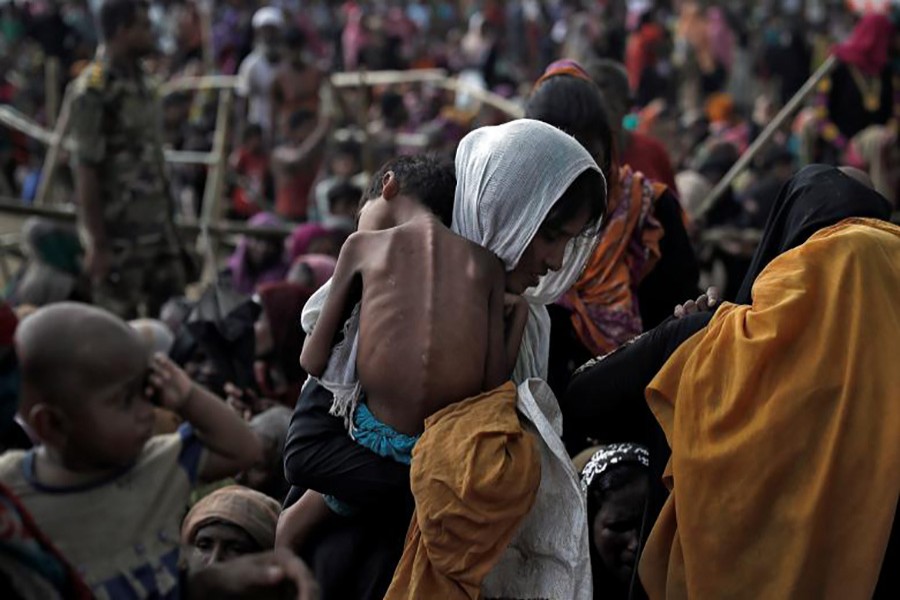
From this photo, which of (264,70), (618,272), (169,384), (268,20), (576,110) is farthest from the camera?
(268,20)

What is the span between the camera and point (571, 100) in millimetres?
3906

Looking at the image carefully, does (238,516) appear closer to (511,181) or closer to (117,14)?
(511,181)

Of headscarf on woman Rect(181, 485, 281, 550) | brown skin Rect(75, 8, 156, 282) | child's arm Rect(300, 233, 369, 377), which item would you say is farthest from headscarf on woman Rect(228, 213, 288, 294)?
child's arm Rect(300, 233, 369, 377)

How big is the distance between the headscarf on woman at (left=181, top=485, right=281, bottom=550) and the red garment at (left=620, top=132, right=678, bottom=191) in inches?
92.6

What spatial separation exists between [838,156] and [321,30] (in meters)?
12.7

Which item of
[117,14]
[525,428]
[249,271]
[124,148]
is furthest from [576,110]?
[249,271]

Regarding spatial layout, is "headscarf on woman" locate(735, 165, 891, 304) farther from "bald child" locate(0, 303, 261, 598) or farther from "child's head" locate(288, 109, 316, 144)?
"child's head" locate(288, 109, 316, 144)

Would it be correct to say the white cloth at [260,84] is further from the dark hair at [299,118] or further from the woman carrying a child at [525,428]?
the woman carrying a child at [525,428]

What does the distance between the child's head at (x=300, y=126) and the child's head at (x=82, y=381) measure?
883cm

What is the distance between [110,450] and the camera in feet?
7.99

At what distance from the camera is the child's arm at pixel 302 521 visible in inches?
122

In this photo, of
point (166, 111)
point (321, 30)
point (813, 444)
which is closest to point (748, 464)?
point (813, 444)

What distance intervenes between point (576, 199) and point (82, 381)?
1.13 meters

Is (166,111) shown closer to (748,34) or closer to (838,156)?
(838,156)
